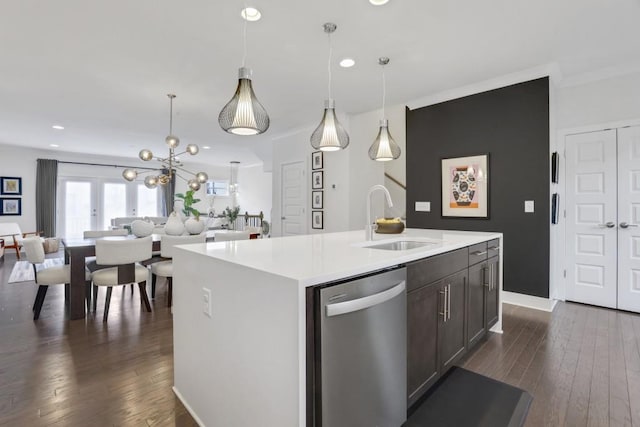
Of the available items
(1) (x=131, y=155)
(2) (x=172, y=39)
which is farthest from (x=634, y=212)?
(1) (x=131, y=155)

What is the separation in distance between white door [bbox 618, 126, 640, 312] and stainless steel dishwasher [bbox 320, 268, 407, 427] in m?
3.53

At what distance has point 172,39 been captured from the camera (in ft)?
9.46

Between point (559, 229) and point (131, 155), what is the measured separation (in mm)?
10231

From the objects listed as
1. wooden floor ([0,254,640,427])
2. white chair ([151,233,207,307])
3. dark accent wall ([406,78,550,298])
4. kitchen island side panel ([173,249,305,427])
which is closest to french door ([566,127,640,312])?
wooden floor ([0,254,640,427])

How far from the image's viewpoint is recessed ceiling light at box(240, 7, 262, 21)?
8.03 ft

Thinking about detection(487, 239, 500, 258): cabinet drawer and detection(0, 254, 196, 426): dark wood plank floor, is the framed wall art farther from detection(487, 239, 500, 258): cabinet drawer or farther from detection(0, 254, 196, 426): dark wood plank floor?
detection(0, 254, 196, 426): dark wood plank floor

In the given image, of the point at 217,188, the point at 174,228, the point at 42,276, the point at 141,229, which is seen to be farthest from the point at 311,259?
the point at 217,188

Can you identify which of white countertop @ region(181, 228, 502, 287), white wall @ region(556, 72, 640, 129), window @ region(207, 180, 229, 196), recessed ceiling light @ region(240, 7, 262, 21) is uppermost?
recessed ceiling light @ region(240, 7, 262, 21)

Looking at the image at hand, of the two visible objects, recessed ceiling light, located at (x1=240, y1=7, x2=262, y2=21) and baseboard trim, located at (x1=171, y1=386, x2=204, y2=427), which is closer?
baseboard trim, located at (x1=171, y1=386, x2=204, y2=427)

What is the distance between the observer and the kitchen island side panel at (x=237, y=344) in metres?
1.11

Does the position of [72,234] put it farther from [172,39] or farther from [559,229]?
[559,229]

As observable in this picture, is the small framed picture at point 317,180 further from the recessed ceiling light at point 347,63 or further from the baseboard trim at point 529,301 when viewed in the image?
the baseboard trim at point 529,301

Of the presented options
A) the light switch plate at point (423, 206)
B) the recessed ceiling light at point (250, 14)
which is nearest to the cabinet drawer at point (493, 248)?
the light switch plate at point (423, 206)

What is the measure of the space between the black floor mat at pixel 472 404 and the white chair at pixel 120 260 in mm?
2942
